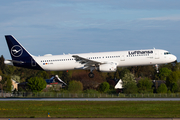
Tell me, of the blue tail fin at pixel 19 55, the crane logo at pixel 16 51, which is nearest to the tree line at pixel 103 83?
the blue tail fin at pixel 19 55

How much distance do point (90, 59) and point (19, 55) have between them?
14049 millimetres

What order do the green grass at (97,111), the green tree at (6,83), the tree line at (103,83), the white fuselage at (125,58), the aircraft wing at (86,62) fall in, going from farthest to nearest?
the green tree at (6,83), the tree line at (103,83), the aircraft wing at (86,62), the white fuselage at (125,58), the green grass at (97,111)

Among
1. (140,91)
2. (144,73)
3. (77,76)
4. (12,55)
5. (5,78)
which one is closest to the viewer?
(12,55)

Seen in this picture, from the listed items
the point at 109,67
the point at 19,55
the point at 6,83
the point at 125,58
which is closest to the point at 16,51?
the point at 19,55

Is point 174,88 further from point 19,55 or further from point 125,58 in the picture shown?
point 19,55

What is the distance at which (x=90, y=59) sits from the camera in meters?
54.3

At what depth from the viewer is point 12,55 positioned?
2282 inches

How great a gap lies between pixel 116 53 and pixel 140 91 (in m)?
30.0

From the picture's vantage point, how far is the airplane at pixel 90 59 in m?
52.3

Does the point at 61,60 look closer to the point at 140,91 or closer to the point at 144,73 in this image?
the point at 140,91

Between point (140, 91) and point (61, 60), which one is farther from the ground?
point (61, 60)

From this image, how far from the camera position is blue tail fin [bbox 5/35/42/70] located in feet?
185

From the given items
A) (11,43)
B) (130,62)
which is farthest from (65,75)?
(130,62)

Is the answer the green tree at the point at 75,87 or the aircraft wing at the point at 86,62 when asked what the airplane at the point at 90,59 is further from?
the green tree at the point at 75,87
